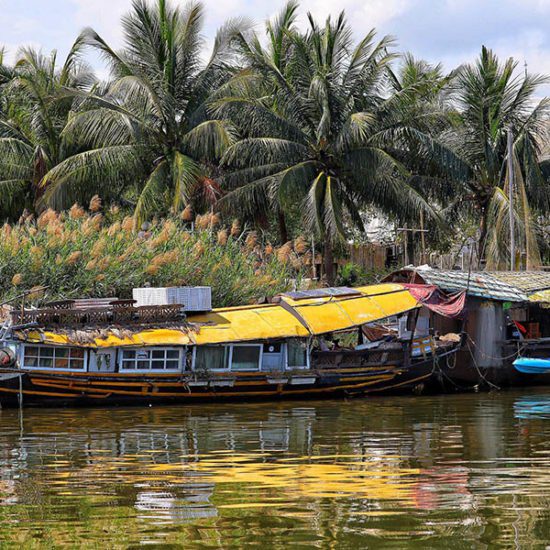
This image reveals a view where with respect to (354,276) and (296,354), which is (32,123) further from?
(296,354)

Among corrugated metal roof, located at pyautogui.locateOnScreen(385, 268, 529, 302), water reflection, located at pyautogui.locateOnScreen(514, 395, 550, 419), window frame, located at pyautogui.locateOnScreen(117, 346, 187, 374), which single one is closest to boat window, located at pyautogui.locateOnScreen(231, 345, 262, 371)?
window frame, located at pyautogui.locateOnScreen(117, 346, 187, 374)

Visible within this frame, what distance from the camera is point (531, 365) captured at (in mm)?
23188

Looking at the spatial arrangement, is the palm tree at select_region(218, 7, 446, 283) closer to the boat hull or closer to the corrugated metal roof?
the corrugated metal roof

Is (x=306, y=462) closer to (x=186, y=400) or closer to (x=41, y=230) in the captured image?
(x=186, y=400)

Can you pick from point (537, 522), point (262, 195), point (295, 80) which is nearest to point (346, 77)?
point (295, 80)

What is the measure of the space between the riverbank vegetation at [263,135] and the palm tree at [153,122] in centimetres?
4

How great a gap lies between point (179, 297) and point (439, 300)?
587 cm

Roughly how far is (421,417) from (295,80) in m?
14.7

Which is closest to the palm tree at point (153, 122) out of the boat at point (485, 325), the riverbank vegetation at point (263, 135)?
the riverbank vegetation at point (263, 135)

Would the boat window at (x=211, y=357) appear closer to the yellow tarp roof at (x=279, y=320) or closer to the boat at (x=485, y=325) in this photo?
the yellow tarp roof at (x=279, y=320)

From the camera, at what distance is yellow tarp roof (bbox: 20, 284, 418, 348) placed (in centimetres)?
2016

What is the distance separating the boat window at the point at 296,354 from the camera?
69.7ft

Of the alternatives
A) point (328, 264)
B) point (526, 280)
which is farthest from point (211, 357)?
point (328, 264)

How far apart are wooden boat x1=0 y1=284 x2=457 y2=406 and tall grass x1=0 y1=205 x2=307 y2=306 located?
2868mm
